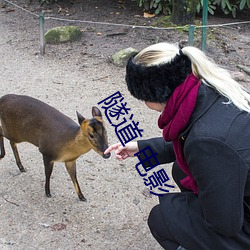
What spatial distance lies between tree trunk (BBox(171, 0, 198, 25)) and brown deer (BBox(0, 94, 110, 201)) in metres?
3.85

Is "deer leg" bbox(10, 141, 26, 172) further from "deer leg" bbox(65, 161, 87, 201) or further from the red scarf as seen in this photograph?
the red scarf

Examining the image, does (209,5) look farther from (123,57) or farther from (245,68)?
(123,57)

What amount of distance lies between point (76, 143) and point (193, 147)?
4.29 ft

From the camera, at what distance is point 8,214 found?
10.7 ft

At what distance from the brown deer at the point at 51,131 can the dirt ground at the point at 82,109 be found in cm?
21

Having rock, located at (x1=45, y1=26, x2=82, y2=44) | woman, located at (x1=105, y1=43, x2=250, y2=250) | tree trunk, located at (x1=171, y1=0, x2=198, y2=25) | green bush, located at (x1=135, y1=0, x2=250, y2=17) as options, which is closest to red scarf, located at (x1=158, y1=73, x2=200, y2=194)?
woman, located at (x1=105, y1=43, x2=250, y2=250)

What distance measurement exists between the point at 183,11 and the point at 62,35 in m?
1.70

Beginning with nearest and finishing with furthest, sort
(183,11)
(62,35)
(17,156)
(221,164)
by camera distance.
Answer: (221,164) < (17,156) < (62,35) < (183,11)

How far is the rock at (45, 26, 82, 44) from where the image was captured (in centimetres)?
653

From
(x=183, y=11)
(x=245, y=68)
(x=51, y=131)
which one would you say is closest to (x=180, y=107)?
(x=51, y=131)

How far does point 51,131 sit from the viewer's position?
3.26 meters

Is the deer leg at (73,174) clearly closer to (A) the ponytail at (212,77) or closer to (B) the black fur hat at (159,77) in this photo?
(B) the black fur hat at (159,77)

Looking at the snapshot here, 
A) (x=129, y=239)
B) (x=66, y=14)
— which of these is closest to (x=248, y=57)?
(x=66, y=14)

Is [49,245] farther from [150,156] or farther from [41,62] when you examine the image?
[41,62]
